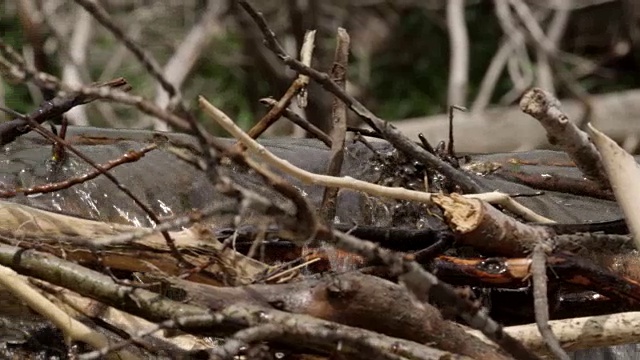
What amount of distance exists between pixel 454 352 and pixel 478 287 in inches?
6.1

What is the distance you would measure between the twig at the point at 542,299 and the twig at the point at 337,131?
23 cm

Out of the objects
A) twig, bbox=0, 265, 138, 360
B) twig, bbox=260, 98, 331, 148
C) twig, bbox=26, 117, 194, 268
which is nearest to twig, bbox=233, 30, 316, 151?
twig, bbox=260, 98, 331, 148

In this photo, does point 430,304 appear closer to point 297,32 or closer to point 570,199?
point 570,199

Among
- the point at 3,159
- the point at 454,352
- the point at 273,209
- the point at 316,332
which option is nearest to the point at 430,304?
the point at 454,352

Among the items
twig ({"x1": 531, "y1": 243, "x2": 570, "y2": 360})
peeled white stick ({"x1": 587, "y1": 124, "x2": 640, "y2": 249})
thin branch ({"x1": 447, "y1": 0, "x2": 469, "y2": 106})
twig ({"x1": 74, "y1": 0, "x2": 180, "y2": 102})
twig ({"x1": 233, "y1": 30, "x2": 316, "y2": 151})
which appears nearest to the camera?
twig ({"x1": 74, "y1": 0, "x2": 180, "y2": 102})

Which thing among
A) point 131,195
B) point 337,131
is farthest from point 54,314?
point 337,131

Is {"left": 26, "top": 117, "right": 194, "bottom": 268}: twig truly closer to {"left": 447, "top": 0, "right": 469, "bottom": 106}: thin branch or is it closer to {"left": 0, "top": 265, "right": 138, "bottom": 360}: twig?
{"left": 0, "top": 265, "right": 138, "bottom": 360}: twig

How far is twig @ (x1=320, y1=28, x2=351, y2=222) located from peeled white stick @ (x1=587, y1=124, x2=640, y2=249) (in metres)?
0.28

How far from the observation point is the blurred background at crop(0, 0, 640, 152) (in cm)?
332

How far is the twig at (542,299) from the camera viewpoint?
894 millimetres

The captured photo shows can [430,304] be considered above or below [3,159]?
below

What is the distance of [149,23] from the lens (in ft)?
12.9

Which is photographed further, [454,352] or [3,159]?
[3,159]

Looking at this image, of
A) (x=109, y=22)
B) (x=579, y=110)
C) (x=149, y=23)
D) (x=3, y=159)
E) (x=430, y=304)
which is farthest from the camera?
(x=149, y=23)
